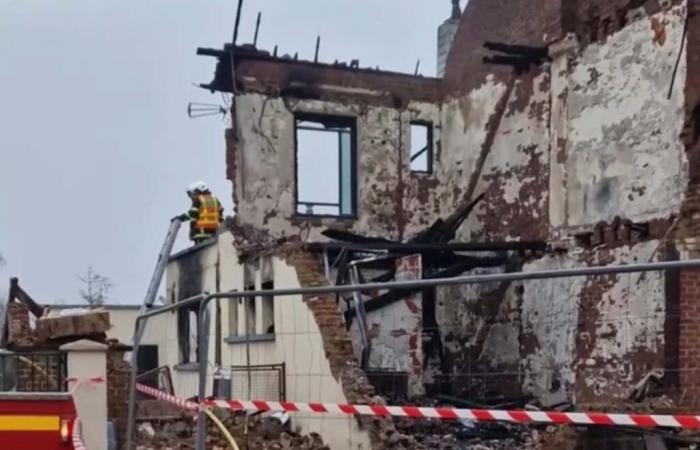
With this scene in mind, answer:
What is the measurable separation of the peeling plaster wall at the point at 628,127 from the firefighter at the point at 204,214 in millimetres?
6613

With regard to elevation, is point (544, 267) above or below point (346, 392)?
above

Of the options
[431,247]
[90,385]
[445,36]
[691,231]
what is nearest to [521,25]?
[445,36]

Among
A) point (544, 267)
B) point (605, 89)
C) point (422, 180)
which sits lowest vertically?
point (544, 267)

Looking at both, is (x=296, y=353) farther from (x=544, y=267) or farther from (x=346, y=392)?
(x=544, y=267)

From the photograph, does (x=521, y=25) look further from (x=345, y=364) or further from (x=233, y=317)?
(x=345, y=364)

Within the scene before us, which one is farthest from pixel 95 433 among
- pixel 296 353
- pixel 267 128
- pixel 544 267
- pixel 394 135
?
pixel 394 135

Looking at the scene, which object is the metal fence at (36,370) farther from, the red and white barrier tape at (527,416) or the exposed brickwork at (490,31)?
the exposed brickwork at (490,31)

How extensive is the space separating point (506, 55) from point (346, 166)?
395 cm

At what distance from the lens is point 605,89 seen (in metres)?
15.4

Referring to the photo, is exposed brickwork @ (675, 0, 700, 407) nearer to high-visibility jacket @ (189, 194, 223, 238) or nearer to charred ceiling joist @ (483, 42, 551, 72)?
charred ceiling joist @ (483, 42, 551, 72)

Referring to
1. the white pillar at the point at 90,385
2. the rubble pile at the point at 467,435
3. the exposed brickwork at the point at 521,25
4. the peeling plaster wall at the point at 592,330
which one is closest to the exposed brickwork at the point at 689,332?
the peeling plaster wall at the point at 592,330

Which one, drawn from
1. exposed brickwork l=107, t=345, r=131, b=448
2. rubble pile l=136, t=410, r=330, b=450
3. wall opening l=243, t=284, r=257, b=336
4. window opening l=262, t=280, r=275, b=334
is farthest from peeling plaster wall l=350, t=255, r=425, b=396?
exposed brickwork l=107, t=345, r=131, b=448

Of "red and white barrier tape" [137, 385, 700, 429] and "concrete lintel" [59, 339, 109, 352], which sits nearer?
"red and white barrier tape" [137, 385, 700, 429]

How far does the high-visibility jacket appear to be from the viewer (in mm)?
18172
